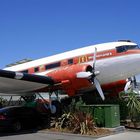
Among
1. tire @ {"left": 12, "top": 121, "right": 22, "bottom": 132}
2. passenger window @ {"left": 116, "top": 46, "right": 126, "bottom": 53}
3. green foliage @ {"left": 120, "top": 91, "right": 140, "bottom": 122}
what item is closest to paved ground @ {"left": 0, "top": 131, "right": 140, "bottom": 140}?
tire @ {"left": 12, "top": 121, "right": 22, "bottom": 132}

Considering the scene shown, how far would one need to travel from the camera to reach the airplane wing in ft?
58.5

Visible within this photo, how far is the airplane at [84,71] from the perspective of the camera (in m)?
19.0

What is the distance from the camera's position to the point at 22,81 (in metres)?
19.2

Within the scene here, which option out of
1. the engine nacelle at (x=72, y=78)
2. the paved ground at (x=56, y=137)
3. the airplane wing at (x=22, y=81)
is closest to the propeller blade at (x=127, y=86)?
the engine nacelle at (x=72, y=78)

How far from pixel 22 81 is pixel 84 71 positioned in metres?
3.55

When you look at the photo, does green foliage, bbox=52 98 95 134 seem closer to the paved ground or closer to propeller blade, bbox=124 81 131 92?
the paved ground

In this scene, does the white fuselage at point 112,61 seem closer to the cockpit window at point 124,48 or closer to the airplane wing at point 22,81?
the cockpit window at point 124,48

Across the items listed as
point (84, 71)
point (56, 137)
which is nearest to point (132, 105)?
point (84, 71)

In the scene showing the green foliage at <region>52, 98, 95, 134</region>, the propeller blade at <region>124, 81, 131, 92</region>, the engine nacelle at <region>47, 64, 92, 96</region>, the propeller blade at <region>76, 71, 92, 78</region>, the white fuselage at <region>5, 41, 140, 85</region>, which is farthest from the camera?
the propeller blade at <region>124, 81, 131, 92</region>

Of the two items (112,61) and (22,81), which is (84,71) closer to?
(112,61)

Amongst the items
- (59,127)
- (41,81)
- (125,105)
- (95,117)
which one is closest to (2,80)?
(41,81)

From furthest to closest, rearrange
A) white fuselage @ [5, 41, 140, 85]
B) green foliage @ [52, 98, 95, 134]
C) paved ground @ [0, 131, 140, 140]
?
white fuselage @ [5, 41, 140, 85] → green foliage @ [52, 98, 95, 134] → paved ground @ [0, 131, 140, 140]

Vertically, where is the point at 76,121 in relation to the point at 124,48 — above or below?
below

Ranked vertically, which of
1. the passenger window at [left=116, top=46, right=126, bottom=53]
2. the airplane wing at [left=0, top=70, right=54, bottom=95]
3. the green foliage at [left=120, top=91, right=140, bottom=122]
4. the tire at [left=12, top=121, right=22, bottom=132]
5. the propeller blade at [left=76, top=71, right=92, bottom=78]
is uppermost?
the passenger window at [left=116, top=46, right=126, bottom=53]
